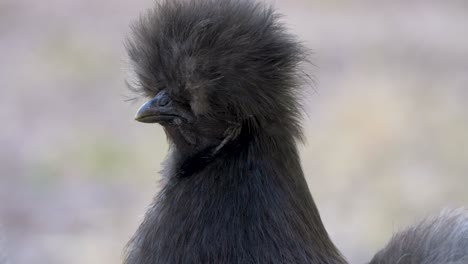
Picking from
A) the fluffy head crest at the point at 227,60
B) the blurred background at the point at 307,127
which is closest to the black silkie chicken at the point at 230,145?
the fluffy head crest at the point at 227,60

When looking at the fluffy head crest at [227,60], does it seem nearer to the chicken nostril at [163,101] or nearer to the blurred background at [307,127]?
the chicken nostril at [163,101]

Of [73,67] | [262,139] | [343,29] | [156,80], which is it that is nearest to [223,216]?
[262,139]

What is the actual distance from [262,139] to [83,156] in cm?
521

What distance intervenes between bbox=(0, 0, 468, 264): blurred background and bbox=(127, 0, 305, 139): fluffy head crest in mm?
3054

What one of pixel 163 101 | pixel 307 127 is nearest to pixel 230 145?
pixel 163 101

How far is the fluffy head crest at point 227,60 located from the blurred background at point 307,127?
3054mm

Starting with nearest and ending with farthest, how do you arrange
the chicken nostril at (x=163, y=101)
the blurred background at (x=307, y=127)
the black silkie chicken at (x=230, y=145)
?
the black silkie chicken at (x=230, y=145) < the chicken nostril at (x=163, y=101) < the blurred background at (x=307, y=127)

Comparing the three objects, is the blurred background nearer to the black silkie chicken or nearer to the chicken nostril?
the black silkie chicken

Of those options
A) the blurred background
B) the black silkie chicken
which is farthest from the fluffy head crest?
the blurred background

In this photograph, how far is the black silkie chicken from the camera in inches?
125

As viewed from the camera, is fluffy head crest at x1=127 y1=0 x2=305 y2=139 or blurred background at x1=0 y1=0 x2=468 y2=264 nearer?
fluffy head crest at x1=127 y1=0 x2=305 y2=139

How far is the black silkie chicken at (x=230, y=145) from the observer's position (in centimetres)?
317

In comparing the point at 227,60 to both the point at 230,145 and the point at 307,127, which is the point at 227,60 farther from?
the point at 307,127

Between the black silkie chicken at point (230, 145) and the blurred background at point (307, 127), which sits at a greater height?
the blurred background at point (307, 127)
